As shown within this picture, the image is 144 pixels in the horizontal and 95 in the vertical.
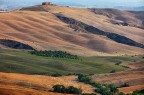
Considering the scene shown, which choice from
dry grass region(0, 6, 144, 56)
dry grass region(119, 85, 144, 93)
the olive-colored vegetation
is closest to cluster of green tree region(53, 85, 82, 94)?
the olive-colored vegetation

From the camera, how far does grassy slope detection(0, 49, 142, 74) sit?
3492 inches

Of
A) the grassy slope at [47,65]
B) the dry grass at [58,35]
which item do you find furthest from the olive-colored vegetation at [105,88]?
the dry grass at [58,35]

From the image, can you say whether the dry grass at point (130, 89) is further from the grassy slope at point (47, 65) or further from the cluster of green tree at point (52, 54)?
the cluster of green tree at point (52, 54)

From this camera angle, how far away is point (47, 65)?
95.3m

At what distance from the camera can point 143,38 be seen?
169m

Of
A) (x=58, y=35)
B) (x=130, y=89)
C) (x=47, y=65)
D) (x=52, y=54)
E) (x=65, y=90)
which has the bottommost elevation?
(x=58, y=35)

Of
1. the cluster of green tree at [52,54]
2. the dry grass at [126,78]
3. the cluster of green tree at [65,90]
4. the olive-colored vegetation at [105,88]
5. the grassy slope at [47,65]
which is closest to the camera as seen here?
the cluster of green tree at [65,90]

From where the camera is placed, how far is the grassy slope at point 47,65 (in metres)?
88.7

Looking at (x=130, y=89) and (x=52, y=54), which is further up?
(x=130, y=89)

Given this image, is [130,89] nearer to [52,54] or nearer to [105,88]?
[105,88]

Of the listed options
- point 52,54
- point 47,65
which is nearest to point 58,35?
point 52,54

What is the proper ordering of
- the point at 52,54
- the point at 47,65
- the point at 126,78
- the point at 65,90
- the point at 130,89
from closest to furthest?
the point at 65,90 → the point at 130,89 → the point at 126,78 → the point at 47,65 → the point at 52,54

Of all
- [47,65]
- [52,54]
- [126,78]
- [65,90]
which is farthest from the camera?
[52,54]

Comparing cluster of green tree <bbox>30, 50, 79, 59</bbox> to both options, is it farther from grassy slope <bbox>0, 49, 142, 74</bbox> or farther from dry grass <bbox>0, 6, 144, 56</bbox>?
dry grass <bbox>0, 6, 144, 56</bbox>
